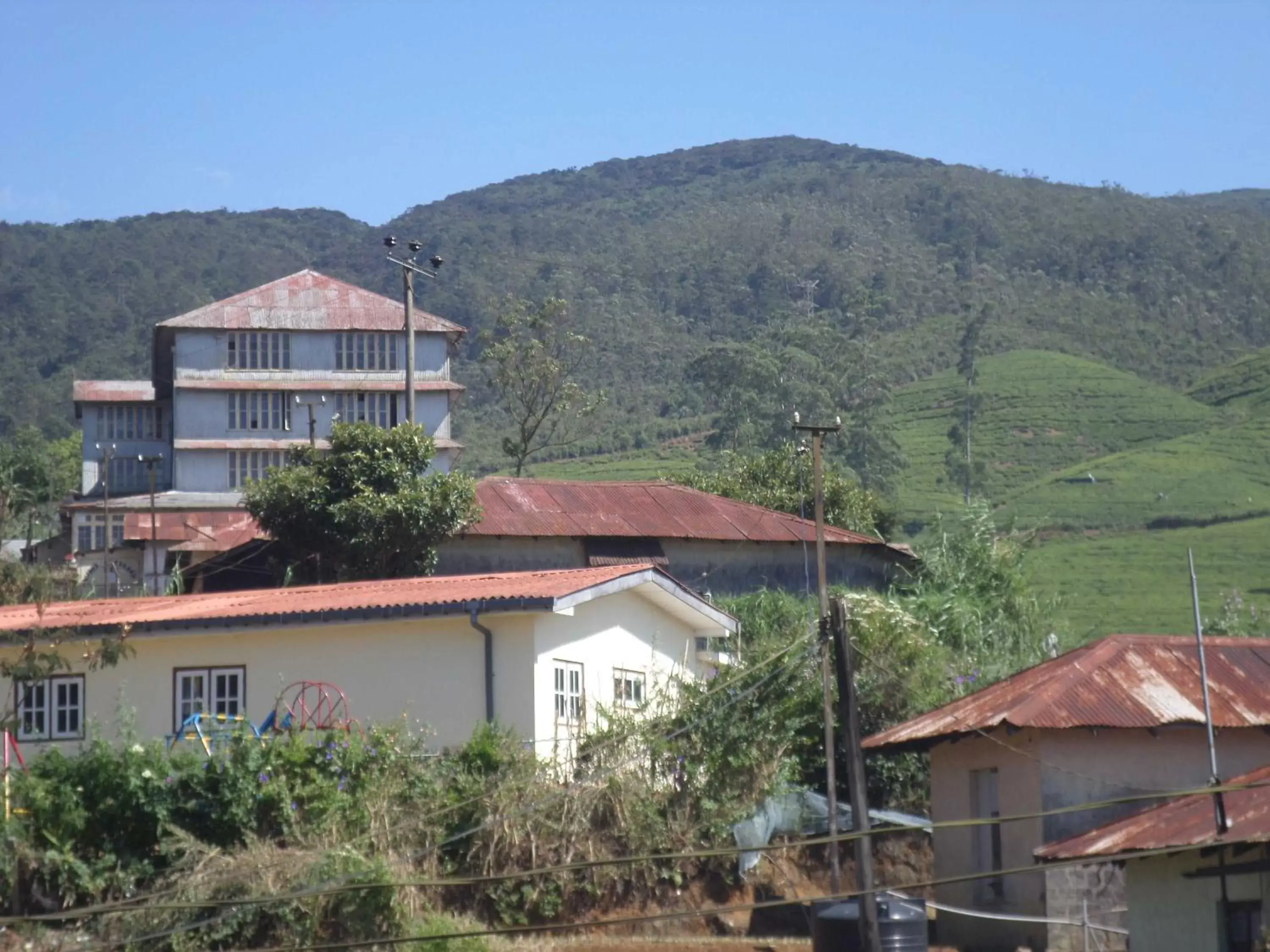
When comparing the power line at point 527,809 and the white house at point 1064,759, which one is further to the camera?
the white house at point 1064,759

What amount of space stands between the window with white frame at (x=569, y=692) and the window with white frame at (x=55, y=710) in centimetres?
673

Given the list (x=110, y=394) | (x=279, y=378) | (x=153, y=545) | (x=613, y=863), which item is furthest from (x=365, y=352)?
(x=613, y=863)

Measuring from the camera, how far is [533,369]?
63.1 meters

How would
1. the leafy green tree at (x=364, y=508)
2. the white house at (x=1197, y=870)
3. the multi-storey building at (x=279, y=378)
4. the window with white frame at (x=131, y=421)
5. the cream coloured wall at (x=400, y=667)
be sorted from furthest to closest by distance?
the window with white frame at (x=131, y=421) → the multi-storey building at (x=279, y=378) → the leafy green tree at (x=364, y=508) → the cream coloured wall at (x=400, y=667) → the white house at (x=1197, y=870)

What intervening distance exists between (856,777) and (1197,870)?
3.29m

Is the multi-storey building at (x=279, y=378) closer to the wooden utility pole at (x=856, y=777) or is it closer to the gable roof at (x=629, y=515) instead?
the gable roof at (x=629, y=515)

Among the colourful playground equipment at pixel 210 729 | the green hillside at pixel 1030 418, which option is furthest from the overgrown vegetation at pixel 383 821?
the green hillside at pixel 1030 418

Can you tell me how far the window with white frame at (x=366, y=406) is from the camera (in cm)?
5941

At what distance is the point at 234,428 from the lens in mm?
59375

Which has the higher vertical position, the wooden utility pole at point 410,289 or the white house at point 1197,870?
the wooden utility pole at point 410,289

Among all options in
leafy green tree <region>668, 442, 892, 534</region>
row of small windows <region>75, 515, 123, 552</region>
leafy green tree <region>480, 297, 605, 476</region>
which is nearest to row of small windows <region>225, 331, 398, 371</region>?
leafy green tree <region>480, 297, 605, 476</region>

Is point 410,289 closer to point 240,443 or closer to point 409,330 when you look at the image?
point 409,330

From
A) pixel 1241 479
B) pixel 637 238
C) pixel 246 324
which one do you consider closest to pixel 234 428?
pixel 246 324

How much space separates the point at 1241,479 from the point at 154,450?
51.4 m
